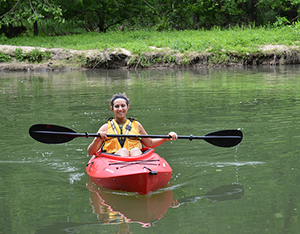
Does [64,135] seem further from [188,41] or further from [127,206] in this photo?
[188,41]

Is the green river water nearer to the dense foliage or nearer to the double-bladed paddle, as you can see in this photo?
the double-bladed paddle

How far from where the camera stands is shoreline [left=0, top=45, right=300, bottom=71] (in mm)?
16703

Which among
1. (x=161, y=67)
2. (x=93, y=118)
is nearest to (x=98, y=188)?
(x=93, y=118)

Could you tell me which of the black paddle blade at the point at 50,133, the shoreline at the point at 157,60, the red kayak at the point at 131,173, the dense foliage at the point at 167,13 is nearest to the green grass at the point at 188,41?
the shoreline at the point at 157,60

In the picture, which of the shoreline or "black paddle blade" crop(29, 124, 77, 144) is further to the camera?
the shoreline

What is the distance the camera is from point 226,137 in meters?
4.36

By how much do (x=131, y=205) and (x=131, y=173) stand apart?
→ 278 mm

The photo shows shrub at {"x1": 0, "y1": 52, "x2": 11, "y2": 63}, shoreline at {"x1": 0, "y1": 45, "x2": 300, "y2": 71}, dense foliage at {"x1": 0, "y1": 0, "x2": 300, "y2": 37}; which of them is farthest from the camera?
dense foliage at {"x1": 0, "y1": 0, "x2": 300, "y2": 37}

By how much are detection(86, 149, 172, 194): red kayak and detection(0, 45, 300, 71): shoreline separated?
13254 millimetres

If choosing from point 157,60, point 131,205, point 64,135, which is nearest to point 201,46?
point 157,60

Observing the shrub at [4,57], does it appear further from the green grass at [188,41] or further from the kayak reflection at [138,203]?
the kayak reflection at [138,203]

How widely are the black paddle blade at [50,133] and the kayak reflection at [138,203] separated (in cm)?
82

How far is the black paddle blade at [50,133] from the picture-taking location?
14.4ft

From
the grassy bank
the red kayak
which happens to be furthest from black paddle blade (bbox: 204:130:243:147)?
the grassy bank
